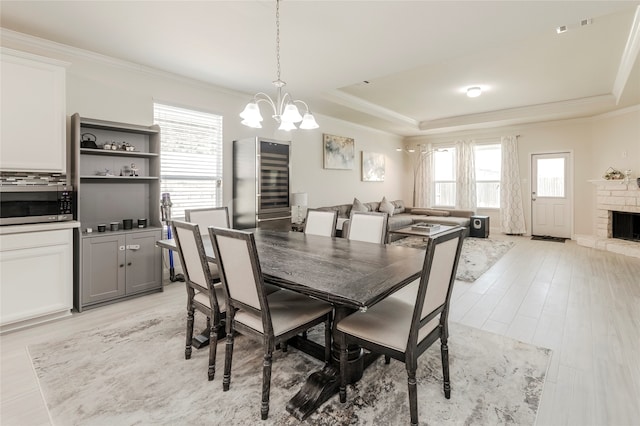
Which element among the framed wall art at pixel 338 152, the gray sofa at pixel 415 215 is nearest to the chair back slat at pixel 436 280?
the gray sofa at pixel 415 215

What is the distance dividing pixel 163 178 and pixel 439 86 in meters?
4.34

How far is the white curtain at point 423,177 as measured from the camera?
8953 millimetres

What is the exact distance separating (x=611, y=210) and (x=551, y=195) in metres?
1.26

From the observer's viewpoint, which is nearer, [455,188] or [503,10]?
[503,10]

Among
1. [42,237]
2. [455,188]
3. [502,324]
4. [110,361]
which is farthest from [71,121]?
[455,188]

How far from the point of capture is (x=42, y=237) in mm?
2881

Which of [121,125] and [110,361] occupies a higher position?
[121,125]

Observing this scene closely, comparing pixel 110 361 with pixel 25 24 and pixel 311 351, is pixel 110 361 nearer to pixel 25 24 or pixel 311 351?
pixel 311 351

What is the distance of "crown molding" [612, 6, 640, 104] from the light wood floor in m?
2.65

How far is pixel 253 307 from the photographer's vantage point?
1764 millimetres

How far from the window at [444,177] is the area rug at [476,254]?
203cm

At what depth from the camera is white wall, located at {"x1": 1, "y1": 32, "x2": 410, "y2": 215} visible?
3.38 metres

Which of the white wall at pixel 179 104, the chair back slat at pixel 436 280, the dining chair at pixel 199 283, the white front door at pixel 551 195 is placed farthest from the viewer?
the white front door at pixel 551 195

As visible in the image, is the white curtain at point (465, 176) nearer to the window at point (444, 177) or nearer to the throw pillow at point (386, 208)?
the window at point (444, 177)
